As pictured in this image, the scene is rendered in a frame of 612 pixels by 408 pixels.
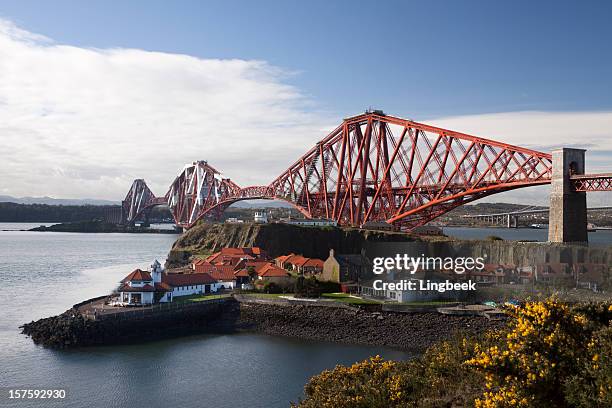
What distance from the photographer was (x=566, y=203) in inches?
1813

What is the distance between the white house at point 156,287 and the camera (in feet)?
151

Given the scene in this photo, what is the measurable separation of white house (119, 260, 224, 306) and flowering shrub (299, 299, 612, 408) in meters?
28.4

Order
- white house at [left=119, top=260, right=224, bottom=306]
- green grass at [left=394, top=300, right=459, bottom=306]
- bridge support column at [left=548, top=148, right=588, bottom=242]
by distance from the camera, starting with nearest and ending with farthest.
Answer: green grass at [left=394, top=300, right=459, bottom=306] → bridge support column at [left=548, top=148, right=588, bottom=242] → white house at [left=119, top=260, right=224, bottom=306]

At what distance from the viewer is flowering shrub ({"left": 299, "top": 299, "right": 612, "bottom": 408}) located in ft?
45.3

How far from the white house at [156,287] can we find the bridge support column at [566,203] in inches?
1132

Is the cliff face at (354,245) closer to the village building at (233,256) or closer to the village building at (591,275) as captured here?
the village building at (591,275)

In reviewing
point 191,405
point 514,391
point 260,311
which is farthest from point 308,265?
point 514,391

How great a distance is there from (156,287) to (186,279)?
5.20 metres

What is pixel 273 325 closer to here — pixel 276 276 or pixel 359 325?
pixel 359 325

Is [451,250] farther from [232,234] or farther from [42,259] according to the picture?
[42,259]

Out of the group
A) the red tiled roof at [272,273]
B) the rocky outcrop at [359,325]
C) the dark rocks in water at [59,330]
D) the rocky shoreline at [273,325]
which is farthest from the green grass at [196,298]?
the dark rocks in water at [59,330]

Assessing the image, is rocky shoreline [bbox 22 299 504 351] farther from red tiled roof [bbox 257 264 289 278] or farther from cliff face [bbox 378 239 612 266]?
cliff face [bbox 378 239 612 266]

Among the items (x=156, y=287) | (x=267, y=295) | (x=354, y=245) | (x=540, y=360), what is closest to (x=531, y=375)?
(x=540, y=360)

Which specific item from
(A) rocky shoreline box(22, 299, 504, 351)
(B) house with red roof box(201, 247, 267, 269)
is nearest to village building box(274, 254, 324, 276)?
(B) house with red roof box(201, 247, 267, 269)
